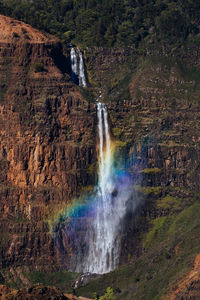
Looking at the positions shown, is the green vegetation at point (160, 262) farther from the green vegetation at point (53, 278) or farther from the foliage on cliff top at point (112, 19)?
the foliage on cliff top at point (112, 19)

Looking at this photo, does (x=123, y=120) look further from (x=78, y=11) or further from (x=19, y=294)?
(x=19, y=294)

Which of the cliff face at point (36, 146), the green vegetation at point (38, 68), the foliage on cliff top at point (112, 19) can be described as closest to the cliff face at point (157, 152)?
the cliff face at point (36, 146)

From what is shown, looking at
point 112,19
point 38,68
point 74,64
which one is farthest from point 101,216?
point 112,19

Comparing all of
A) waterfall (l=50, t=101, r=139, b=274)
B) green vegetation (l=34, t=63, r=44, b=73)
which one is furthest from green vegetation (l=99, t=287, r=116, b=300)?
green vegetation (l=34, t=63, r=44, b=73)

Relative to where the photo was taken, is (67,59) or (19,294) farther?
(67,59)

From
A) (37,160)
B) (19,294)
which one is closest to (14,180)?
(37,160)

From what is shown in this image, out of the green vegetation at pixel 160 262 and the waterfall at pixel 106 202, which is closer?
the green vegetation at pixel 160 262
